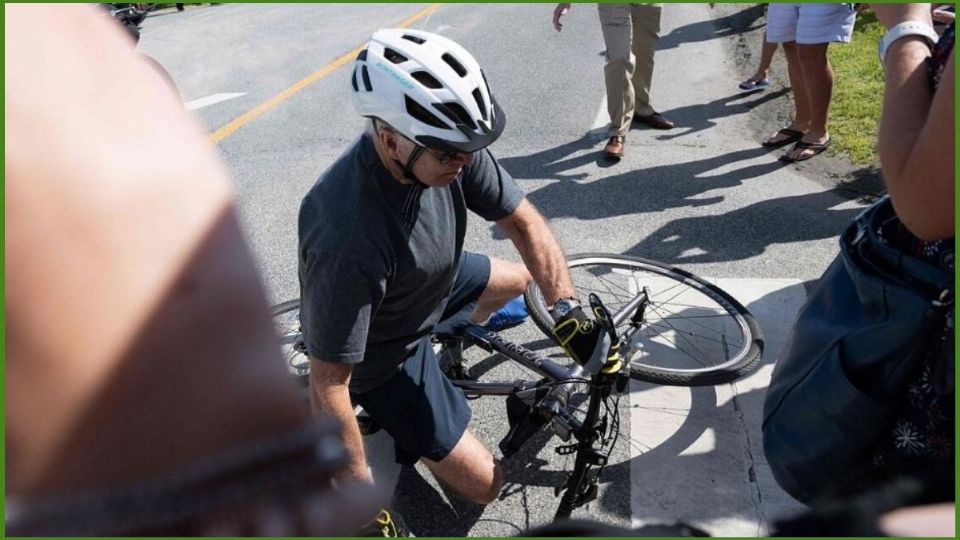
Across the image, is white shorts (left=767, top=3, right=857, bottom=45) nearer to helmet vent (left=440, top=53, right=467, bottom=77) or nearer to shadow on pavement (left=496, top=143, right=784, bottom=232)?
shadow on pavement (left=496, top=143, right=784, bottom=232)

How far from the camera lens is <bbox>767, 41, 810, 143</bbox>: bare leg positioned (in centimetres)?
597

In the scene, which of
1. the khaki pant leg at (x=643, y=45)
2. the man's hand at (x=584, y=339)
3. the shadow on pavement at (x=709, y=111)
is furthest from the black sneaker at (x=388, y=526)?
the khaki pant leg at (x=643, y=45)

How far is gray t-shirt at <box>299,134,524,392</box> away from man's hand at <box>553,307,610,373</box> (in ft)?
1.61

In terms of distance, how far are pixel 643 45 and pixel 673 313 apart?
336 centimetres

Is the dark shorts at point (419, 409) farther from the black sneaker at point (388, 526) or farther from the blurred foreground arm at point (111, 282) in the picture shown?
the blurred foreground arm at point (111, 282)

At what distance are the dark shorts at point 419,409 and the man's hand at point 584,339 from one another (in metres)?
0.49

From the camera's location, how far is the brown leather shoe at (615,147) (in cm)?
609

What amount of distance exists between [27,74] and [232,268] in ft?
0.74

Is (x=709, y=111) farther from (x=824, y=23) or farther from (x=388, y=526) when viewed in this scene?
(x=388, y=526)

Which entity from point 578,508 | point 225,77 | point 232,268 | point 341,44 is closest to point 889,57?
point 232,268

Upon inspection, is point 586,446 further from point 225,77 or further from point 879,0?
point 225,77

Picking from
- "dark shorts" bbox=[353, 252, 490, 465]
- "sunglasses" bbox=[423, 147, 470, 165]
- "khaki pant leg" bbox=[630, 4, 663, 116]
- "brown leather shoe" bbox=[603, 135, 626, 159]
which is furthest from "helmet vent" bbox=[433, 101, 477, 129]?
"khaki pant leg" bbox=[630, 4, 663, 116]

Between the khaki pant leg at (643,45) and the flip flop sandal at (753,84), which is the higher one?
the khaki pant leg at (643,45)

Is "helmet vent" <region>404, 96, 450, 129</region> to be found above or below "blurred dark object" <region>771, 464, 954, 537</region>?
below
